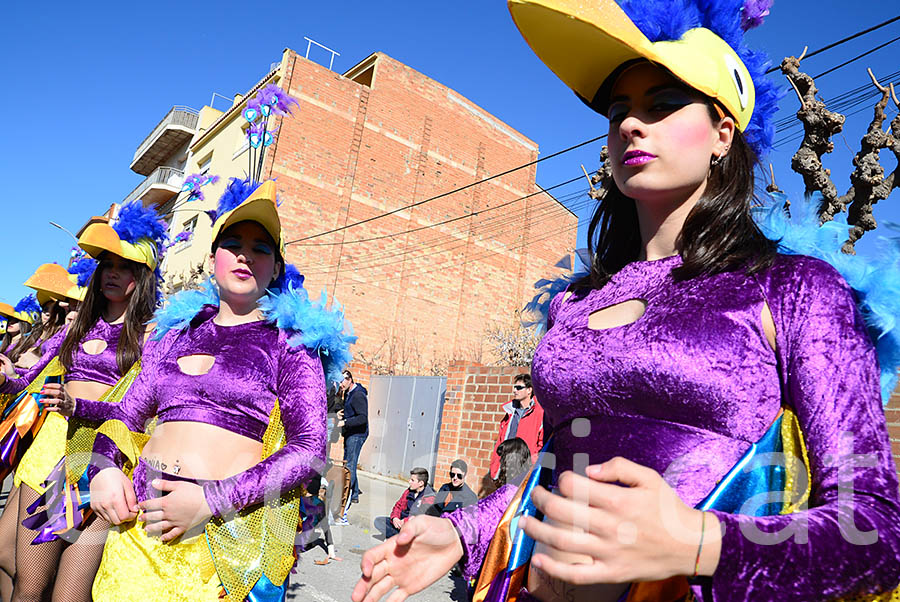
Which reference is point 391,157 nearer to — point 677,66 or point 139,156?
point 139,156

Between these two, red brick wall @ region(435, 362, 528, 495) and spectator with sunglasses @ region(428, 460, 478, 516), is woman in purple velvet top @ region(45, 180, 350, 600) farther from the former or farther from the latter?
red brick wall @ region(435, 362, 528, 495)

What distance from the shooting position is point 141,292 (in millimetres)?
3656

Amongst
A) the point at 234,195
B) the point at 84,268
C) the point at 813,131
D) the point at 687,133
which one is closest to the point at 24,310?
the point at 84,268

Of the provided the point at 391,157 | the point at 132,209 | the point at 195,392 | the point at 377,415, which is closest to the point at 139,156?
the point at 391,157

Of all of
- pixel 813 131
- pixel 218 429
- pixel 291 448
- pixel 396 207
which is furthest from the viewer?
pixel 396 207

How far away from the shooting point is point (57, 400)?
279 cm

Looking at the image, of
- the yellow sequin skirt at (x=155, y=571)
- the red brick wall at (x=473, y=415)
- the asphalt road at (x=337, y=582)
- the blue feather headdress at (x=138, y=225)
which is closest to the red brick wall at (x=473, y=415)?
the red brick wall at (x=473, y=415)

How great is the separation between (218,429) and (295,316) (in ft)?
1.64

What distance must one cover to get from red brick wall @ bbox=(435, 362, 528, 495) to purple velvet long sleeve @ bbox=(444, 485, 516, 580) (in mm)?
5712

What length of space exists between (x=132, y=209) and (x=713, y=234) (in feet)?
12.0

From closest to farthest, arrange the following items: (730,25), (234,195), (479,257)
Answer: (730,25), (234,195), (479,257)

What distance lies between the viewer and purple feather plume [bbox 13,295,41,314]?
7859 mm

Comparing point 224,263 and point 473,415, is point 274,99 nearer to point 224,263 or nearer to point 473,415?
point 224,263

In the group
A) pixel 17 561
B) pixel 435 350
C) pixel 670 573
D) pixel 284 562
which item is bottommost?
pixel 17 561
